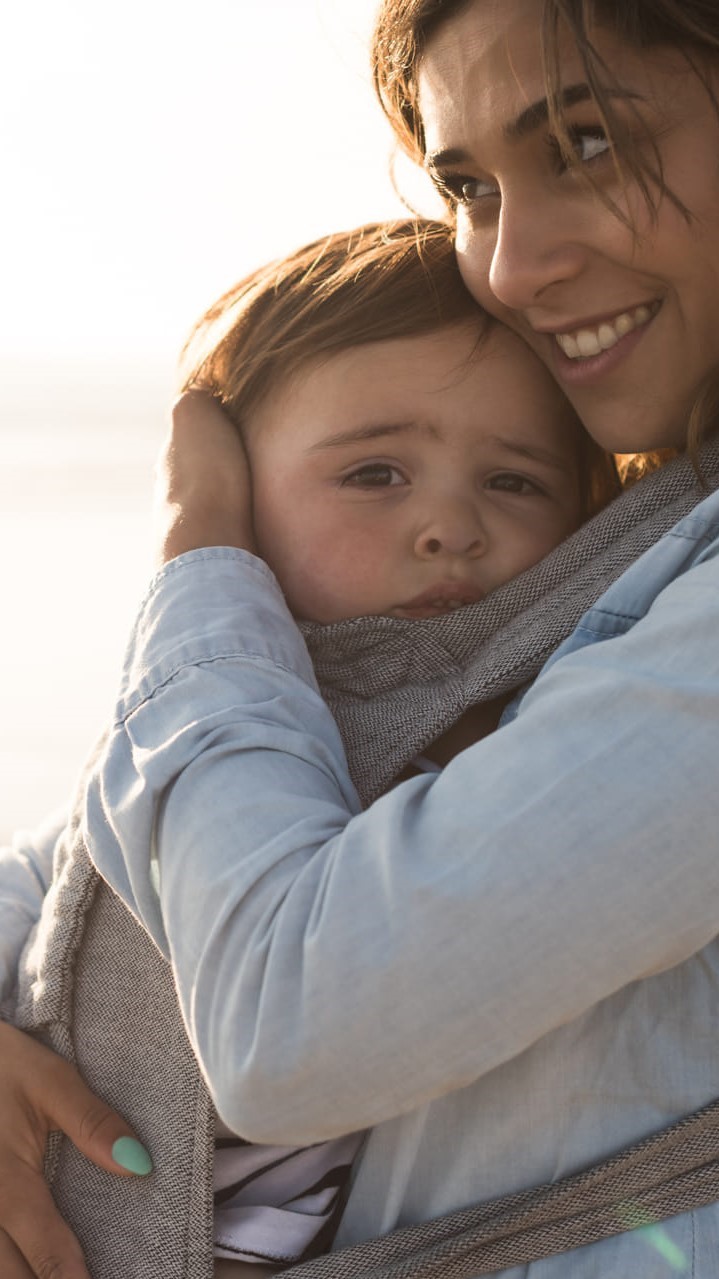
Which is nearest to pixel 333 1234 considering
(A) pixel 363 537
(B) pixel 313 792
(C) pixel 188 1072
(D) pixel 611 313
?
(C) pixel 188 1072

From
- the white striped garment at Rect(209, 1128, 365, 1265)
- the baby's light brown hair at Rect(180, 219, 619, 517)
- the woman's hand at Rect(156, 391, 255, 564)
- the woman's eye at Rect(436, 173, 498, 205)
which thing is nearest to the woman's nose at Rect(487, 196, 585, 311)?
the woman's eye at Rect(436, 173, 498, 205)

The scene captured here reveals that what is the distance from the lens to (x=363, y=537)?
1697mm

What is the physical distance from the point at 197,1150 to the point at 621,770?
0.63m

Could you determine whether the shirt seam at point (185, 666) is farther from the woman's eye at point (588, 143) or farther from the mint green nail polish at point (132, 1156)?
the woman's eye at point (588, 143)

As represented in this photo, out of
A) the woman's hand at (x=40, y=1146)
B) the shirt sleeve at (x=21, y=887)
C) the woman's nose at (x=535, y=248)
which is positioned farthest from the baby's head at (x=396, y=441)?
the woman's hand at (x=40, y=1146)

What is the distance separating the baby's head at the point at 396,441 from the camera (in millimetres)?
1697

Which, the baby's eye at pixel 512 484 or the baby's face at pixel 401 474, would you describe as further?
the baby's eye at pixel 512 484

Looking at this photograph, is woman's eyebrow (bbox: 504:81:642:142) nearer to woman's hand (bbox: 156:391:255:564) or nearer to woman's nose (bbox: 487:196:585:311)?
woman's nose (bbox: 487:196:585:311)

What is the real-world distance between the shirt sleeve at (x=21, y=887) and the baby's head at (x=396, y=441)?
1.69 ft

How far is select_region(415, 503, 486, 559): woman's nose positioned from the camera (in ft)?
5.50

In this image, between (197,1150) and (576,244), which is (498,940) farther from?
(576,244)

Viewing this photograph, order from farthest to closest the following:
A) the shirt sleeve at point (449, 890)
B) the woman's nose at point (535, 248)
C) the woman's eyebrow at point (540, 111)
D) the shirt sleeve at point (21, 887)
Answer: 1. the shirt sleeve at point (21, 887)
2. the woman's nose at point (535, 248)
3. the woman's eyebrow at point (540, 111)
4. the shirt sleeve at point (449, 890)

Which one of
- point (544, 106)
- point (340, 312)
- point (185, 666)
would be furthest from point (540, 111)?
point (185, 666)

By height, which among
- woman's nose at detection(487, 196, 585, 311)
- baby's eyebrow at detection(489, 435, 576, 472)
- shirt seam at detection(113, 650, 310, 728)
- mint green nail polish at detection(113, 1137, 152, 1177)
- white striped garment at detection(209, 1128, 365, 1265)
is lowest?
white striped garment at detection(209, 1128, 365, 1265)
